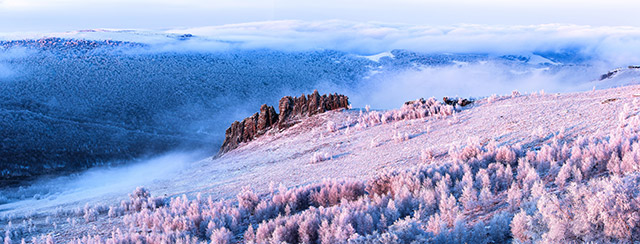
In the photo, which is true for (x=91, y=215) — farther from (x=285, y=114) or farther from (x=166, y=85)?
(x=166, y=85)

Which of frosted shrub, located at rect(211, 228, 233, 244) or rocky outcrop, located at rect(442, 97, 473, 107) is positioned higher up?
frosted shrub, located at rect(211, 228, 233, 244)

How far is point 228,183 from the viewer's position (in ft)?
39.1

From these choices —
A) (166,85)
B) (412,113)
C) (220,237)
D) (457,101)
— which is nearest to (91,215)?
(220,237)

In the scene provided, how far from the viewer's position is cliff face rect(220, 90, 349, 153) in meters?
22.8

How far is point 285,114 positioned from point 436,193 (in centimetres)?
1861

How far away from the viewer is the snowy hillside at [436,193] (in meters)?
4.31

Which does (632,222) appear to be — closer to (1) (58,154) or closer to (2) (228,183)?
(2) (228,183)

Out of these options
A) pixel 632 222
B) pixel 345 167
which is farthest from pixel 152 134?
pixel 632 222

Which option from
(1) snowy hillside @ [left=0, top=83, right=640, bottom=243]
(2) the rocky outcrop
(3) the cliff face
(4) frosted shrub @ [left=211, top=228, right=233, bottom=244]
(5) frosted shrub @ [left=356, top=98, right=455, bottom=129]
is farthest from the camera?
(3) the cliff face

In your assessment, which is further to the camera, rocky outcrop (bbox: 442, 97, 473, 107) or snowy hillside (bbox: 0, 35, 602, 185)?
snowy hillside (bbox: 0, 35, 602, 185)

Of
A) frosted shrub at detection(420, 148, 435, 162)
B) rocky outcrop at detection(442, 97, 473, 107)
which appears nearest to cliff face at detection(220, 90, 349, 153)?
rocky outcrop at detection(442, 97, 473, 107)

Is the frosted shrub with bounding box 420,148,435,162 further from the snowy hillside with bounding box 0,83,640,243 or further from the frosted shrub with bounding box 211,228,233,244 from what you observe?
the frosted shrub with bounding box 211,228,233,244

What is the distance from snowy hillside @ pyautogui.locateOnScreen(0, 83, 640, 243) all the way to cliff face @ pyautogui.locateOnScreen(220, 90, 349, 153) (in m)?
8.06

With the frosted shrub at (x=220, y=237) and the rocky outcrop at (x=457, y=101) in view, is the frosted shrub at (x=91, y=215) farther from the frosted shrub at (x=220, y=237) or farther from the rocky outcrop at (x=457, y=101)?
the rocky outcrop at (x=457, y=101)
